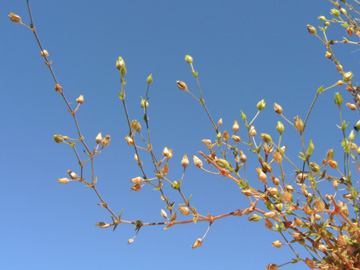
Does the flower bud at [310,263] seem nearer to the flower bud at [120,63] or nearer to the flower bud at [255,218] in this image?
the flower bud at [255,218]

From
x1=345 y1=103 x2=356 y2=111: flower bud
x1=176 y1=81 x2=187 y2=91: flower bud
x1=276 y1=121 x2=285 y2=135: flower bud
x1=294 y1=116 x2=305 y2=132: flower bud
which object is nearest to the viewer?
x1=294 y1=116 x2=305 y2=132: flower bud

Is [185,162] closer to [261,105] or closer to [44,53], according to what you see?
[261,105]

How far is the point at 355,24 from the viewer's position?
61.9 inches

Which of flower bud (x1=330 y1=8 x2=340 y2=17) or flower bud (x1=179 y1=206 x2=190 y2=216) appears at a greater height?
flower bud (x1=330 y1=8 x2=340 y2=17)

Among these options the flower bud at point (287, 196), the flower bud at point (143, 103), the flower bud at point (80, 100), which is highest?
the flower bud at point (80, 100)

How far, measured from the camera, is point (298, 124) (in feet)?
3.00

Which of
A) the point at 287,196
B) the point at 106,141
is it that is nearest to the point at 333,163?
the point at 287,196

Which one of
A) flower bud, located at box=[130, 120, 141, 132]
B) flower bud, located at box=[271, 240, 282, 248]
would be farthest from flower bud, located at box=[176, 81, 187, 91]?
flower bud, located at box=[271, 240, 282, 248]

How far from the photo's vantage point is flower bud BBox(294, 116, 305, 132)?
0.91 metres

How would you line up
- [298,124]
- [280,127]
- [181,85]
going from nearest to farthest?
[298,124] < [280,127] < [181,85]

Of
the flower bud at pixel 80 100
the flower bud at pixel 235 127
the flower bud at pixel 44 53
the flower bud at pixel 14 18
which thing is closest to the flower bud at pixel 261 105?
the flower bud at pixel 235 127

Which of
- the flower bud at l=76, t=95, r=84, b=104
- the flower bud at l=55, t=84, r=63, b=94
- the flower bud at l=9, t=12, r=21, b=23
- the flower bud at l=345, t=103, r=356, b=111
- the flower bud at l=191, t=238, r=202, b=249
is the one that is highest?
the flower bud at l=9, t=12, r=21, b=23

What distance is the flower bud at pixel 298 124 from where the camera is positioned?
36.0 inches

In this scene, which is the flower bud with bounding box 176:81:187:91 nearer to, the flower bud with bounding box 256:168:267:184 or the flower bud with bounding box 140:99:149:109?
the flower bud with bounding box 140:99:149:109
